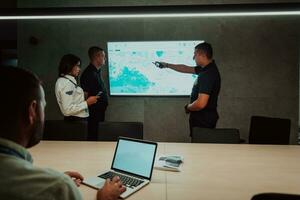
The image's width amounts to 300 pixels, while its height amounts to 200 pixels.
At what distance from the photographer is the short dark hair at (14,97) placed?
3.02 feet

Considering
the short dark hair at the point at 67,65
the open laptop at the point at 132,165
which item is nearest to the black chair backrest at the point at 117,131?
the short dark hair at the point at 67,65

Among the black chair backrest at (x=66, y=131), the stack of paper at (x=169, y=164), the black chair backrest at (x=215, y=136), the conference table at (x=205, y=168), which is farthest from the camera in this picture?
the black chair backrest at (x=66, y=131)

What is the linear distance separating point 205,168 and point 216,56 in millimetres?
2752

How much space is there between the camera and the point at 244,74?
4.41m

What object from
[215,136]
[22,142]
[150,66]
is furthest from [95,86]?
[22,142]

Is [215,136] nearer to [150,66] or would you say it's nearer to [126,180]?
[126,180]

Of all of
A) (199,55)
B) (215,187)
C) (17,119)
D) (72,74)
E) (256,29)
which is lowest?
(215,187)

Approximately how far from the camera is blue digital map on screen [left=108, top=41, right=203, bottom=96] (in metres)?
4.28

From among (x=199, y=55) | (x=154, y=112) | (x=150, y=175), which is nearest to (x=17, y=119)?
(x=150, y=175)

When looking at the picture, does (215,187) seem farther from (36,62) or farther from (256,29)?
(36,62)

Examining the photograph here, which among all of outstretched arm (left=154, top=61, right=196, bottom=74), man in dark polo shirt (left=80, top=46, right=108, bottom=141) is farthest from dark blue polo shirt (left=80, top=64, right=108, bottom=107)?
outstretched arm (left=154, top=61, right=196, bottom=74)

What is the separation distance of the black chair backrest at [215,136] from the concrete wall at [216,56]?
1.55 m

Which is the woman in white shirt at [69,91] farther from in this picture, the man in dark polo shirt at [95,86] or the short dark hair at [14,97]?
the short dark hair at [14,97]

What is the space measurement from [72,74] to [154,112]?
1.70 m
